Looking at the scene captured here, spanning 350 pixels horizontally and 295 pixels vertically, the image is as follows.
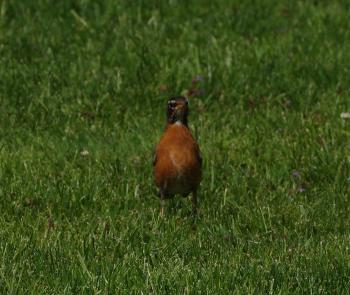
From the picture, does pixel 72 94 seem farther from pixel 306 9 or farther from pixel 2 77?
pixel 306 9

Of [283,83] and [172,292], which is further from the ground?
[172,292]

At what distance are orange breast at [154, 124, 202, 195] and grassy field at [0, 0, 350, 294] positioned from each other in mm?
239

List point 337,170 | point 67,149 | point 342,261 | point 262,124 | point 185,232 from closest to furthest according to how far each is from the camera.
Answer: point 342,261 → point 185,232 → point 337,170 → point 67,149 → point 262,124

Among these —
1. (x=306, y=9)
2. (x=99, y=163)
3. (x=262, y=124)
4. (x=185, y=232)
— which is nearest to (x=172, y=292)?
(x=185, y=232)

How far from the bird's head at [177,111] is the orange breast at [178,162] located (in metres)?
0.05

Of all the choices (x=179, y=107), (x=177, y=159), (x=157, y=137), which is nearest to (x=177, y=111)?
(x=179, y=107)

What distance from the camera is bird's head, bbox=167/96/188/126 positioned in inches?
296

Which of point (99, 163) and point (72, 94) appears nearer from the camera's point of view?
point (99, 163)

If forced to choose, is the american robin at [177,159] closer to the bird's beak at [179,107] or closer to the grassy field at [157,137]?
the bird's beak at [179,107]

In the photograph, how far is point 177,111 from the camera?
24.7 ft

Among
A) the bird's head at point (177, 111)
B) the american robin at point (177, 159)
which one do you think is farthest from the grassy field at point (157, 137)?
the bird's head at point (177, 111)

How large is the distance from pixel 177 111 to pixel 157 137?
165 cm

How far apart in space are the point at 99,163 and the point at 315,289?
3074 mm

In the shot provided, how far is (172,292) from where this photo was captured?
5766mm
